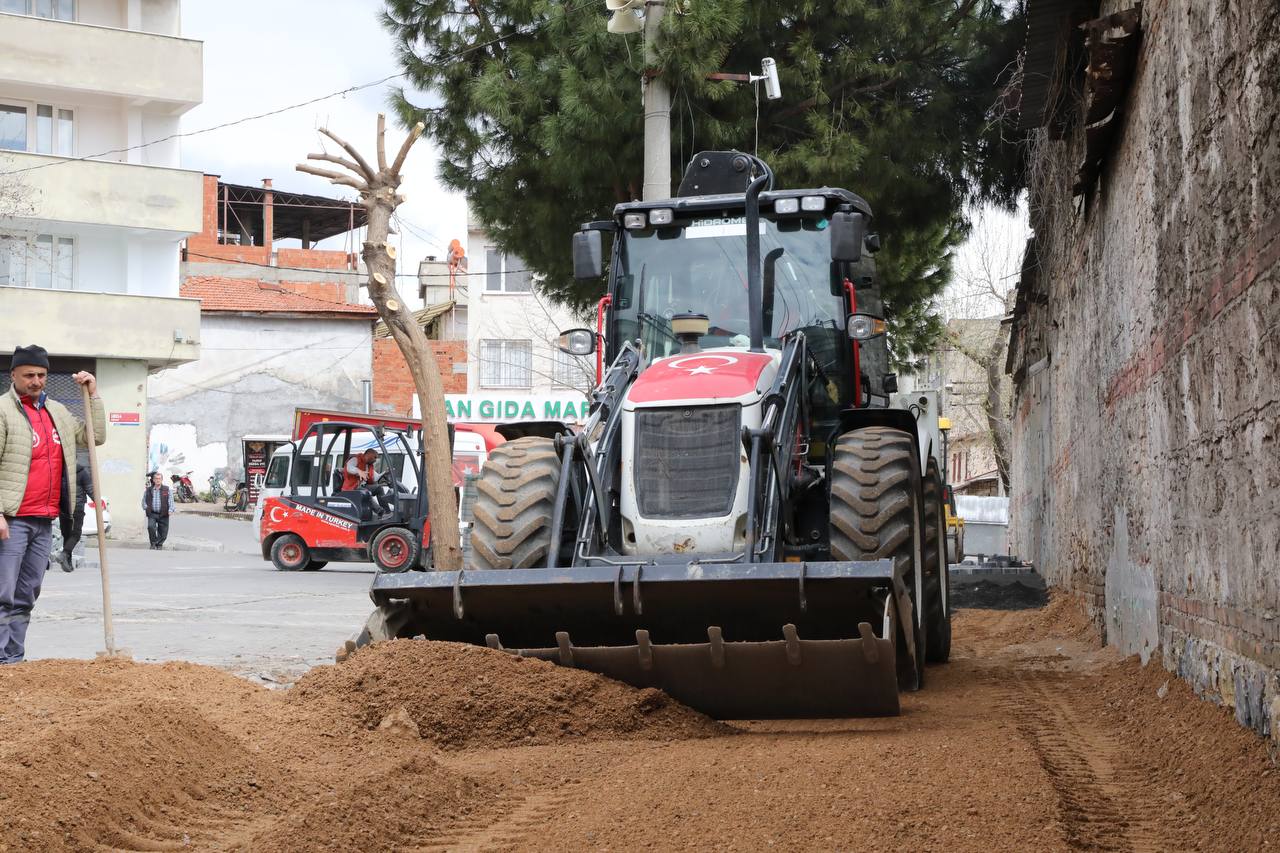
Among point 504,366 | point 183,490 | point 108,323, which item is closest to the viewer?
point 108,323

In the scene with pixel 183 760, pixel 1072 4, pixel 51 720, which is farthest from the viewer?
pixel 1072 4

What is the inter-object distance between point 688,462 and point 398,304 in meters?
8.56

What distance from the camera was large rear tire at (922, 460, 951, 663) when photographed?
9742 mm

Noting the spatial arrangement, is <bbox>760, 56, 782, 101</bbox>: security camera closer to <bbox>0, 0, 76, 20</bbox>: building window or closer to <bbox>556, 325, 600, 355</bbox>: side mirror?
<bbox>556, 325, 600, 355</bbox>: side mirror

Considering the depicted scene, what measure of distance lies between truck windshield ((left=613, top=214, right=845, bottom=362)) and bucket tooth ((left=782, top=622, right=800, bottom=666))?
2.61 m

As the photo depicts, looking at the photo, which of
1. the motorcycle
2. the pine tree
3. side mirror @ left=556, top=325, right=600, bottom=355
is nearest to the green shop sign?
the motorcycle

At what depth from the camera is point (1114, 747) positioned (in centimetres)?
688

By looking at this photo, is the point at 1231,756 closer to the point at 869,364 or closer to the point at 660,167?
the point at 869,364

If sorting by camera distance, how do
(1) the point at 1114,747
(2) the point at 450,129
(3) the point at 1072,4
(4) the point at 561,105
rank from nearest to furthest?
(1) the point at 1114,747 → (3) the point at 1072,4 → (4) the point at 561,105 → (2) the point at 450,129

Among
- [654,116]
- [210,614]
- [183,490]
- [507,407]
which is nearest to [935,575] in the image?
[654,116]

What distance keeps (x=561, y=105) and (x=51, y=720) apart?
12177 millimetres

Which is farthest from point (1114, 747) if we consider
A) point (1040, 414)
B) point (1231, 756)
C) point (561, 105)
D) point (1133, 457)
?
point (1040, 414)

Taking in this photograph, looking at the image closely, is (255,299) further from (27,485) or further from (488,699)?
(488,699)

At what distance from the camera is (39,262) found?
32.9 meters
